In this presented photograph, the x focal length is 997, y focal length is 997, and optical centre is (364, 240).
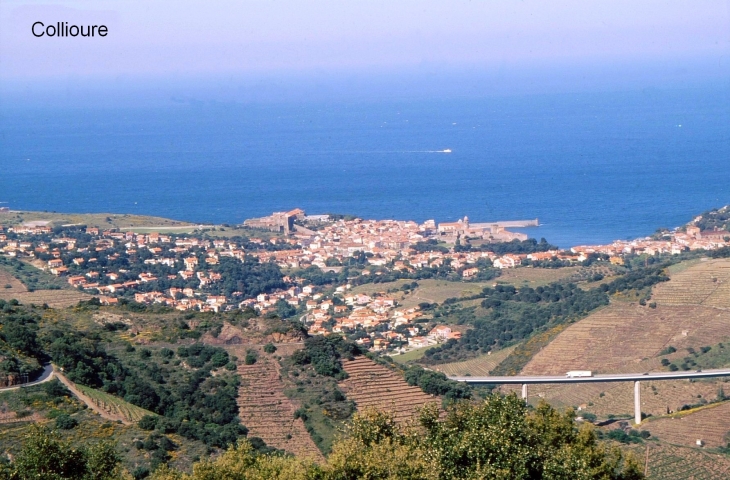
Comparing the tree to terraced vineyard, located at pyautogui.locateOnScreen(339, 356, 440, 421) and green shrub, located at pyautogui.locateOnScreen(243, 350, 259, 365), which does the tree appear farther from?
green shrub, located at pyautogui.locateOnScreen(243, 350, 259, 365)

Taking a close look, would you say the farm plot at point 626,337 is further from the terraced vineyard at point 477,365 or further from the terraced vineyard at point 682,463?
the terraced vineyard at point 682,463

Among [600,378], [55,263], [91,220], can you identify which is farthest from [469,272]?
[91,220]

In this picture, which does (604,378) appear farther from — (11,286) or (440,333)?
(11,286)

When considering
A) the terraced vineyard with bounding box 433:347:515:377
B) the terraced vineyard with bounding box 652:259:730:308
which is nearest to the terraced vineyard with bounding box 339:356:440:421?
the terraced vineyard with bounding box 433:347:515:377

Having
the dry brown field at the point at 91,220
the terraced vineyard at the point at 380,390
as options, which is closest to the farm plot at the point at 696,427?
the terraced vineyard at the point at 380,390

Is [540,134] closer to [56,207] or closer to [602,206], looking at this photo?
[602,206]

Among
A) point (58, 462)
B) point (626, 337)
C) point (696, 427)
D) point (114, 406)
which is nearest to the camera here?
point (58, 462)

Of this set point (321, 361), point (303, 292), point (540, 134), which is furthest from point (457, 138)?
point (321, 361)
